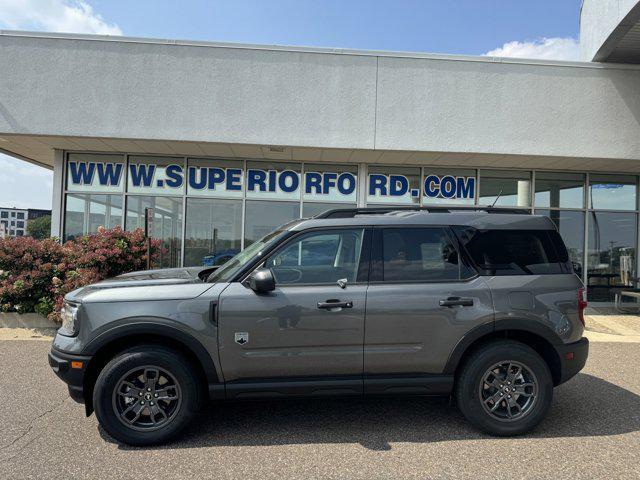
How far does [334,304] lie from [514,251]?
68.2 inches

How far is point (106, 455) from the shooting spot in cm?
344

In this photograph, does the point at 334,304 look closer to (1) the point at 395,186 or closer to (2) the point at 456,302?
(2) the point at 456,302

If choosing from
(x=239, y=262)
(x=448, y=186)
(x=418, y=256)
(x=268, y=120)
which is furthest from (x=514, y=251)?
(x=448, y=186)

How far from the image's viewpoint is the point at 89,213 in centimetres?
1038

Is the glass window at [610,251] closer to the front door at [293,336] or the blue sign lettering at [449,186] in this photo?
the blue sign lettering at [449,186]

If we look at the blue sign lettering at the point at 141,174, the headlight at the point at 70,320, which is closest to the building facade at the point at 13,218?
the blue sign lettering at the point at 141,174

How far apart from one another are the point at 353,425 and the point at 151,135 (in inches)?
288

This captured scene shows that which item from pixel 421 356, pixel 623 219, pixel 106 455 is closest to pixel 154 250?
pixel 106 455

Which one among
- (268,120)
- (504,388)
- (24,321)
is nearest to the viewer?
(504,388)

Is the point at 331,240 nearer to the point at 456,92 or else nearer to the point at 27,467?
the point at 27,467

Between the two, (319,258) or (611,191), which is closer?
(319,258)

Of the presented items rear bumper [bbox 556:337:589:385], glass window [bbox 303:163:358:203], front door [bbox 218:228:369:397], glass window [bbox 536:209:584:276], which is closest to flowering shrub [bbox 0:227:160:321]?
glass window [bbox 303:163:358:203]

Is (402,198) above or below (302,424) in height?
above

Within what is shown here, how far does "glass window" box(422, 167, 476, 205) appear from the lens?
10.8 m
